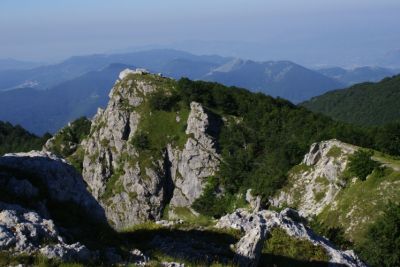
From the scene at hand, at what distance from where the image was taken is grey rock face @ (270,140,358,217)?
7338 centimetres

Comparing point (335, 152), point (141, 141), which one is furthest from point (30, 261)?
point (141, 141)

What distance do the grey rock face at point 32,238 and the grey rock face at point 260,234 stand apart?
24.1 ft

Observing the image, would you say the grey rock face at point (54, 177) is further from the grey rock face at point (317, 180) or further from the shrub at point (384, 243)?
the grey rock face at point (317, 180)

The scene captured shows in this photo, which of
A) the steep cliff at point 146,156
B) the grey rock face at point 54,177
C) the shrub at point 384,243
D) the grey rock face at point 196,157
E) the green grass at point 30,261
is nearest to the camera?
the green grass at point 30,261

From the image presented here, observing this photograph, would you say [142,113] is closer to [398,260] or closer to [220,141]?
[220,141]

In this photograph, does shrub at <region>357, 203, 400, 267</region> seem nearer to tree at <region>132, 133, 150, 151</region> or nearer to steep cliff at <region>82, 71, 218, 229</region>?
steep cliff at <region>82, 71, 218, 229</region>

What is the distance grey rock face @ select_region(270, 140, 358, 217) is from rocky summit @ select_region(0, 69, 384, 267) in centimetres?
23

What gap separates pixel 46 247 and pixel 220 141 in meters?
97.8

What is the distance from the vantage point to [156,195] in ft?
378

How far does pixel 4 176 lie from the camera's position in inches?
802

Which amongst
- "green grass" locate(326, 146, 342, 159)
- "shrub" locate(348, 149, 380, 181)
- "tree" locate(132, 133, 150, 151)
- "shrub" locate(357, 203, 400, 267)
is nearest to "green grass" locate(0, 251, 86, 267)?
"shrub" locate(357, 203, 400, 267)

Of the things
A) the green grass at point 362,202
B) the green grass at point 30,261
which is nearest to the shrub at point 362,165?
the green grass at point 362,202

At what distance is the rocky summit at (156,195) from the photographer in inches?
661

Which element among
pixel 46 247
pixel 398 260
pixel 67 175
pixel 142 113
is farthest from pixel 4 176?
pixel 142 113
